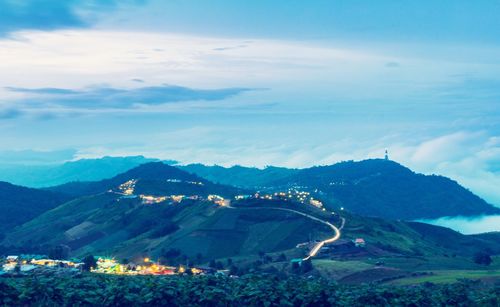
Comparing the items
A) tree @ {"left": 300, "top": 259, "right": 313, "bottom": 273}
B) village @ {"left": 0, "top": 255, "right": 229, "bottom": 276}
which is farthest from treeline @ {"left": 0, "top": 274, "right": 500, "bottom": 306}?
tree @ {"left": 300, "top": 259, "right": 313, "bottom": 273}

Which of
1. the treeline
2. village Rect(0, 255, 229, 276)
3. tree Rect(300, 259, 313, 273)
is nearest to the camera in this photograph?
the treeline

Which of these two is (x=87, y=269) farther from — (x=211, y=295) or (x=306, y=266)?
(x=211, y=295)

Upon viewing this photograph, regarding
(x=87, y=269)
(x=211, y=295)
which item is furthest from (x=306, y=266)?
(x=211, y=295)

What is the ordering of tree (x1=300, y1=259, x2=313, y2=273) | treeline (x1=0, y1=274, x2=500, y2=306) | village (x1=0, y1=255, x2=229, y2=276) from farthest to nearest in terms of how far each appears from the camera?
1. tree (x1=300, y1=259, x2=313, y2=273)
2. village (x1=0, y1=255, x2=229, y2=276)
3. treeline (x1=0, y1=274, x2=500, y2=306)

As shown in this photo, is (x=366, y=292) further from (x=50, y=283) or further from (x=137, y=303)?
(x=50, y=283)

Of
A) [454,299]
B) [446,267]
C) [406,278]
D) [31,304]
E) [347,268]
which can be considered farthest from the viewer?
[446,267]

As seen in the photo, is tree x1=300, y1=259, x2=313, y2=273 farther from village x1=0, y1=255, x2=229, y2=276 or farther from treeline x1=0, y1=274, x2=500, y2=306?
treeline x1=0, y1=274, x2=500, y2=306

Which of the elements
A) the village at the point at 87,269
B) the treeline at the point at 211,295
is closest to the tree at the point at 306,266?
the village at the point at 87,269

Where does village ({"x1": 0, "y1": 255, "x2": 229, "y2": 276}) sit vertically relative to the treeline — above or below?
above

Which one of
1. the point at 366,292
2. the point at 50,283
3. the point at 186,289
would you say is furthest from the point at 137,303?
the point at 366,292
